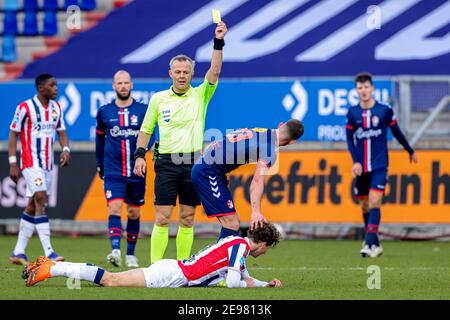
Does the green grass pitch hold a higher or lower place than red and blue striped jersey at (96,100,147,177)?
lower

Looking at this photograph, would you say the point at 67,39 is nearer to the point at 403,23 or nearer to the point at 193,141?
the point at 403,23

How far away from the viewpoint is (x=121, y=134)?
13906mm

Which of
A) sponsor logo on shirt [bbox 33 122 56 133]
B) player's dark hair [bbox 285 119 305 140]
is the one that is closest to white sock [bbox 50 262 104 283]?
player's dark hair [bbox 285 119 305 140]

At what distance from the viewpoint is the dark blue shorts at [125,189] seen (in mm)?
13828

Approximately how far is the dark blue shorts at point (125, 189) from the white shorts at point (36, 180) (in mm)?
725

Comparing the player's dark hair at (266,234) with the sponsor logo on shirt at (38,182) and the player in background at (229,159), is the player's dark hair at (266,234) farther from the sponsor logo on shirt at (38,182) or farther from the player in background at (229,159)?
the sponsor logo on shirt at (38,182)

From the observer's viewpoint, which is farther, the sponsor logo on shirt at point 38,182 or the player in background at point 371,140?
the player in background at point 371,140

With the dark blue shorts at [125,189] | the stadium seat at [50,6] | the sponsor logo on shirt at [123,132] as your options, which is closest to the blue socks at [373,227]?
the dark blue shorts at [125,189]

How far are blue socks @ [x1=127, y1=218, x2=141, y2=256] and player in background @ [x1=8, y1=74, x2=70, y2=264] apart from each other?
2.93 feet

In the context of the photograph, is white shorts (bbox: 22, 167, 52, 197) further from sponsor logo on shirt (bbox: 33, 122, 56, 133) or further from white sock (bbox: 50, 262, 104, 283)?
white sock (bbox: 50, 262, 104, 283)

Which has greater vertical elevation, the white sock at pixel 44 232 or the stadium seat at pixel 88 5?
the stadium seat at pixel 88 5

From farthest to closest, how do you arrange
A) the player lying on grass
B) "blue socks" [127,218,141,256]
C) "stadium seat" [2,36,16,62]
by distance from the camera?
"stadium seat" [2,36,16,62] → "blue socks" [127,218,141,256] → the player lying on grass

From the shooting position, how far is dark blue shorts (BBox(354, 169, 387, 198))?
15344 millimetres
